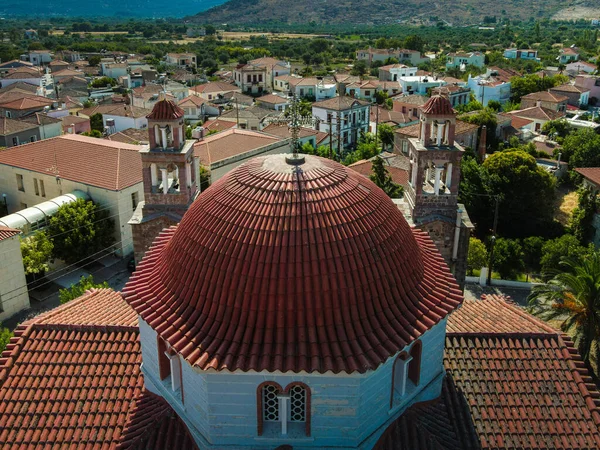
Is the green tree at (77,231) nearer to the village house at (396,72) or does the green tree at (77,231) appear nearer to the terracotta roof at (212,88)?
the terracotta roof at (212,88)

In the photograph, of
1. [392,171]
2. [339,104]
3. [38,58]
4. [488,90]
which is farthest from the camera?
[38,58]

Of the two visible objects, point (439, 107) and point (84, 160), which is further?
point (84, 160)

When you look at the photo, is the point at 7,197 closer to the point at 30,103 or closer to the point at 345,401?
the point at 30,103

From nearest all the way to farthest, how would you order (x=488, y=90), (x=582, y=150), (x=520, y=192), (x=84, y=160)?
(x=84, y=160), (x=520, y=192), (x=582, y=150), (x=488, y=90)

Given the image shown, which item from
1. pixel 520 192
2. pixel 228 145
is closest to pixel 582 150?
pixel 520 192

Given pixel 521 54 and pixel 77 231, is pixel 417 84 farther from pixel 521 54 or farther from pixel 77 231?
pixel 77 231

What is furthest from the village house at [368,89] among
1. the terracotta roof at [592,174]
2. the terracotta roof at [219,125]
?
the terracotta roof at [592,174]

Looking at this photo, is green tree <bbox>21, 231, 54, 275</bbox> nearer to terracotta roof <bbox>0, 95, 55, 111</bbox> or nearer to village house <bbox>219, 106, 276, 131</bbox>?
village house <bbox>219, 106, 276, 131</bbox>
